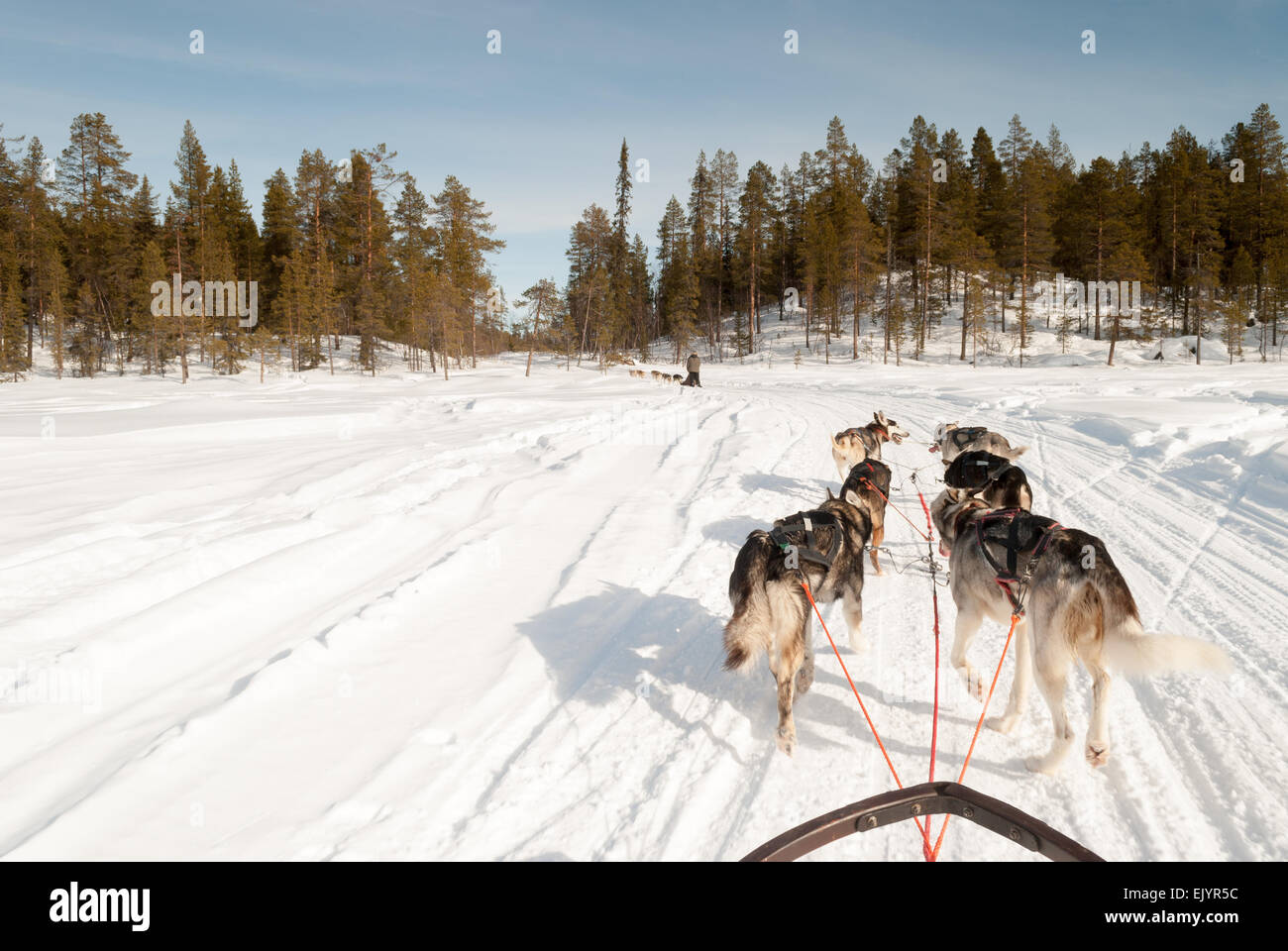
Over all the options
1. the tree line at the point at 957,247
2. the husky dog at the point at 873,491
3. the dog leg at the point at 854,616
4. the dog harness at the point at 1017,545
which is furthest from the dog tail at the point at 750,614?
the tree line at the point at 957,247

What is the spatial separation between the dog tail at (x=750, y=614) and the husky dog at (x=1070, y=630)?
1.23 meters

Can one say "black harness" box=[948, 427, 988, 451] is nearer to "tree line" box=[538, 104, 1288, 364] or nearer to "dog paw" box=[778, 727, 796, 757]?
"dog paw" box=[778, 727, 796, 757]

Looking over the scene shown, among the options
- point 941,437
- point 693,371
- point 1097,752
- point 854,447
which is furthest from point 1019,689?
point 693,371

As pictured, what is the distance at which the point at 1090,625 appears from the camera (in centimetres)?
284

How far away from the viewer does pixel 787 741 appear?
3223 mm

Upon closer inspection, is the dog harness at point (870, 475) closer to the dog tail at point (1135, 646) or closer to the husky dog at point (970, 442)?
the husky dog at point (970, 442)

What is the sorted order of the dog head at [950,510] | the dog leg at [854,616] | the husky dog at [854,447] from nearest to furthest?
the dog leg at [854,616]
the dog head at [950,510]
the husky dog at [854,447]

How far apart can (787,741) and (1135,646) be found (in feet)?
5.25

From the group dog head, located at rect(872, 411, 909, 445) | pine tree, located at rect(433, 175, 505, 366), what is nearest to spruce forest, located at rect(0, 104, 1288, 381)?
pine tree, located at rect(433, 175, 505, 366)

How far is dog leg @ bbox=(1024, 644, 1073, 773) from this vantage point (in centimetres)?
293

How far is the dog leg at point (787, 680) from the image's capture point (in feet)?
10.7

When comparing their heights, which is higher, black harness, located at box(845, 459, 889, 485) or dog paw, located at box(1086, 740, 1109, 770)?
black harness, located at box(845, 459, 889, 485)

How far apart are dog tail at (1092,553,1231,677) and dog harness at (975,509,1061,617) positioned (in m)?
0.29
